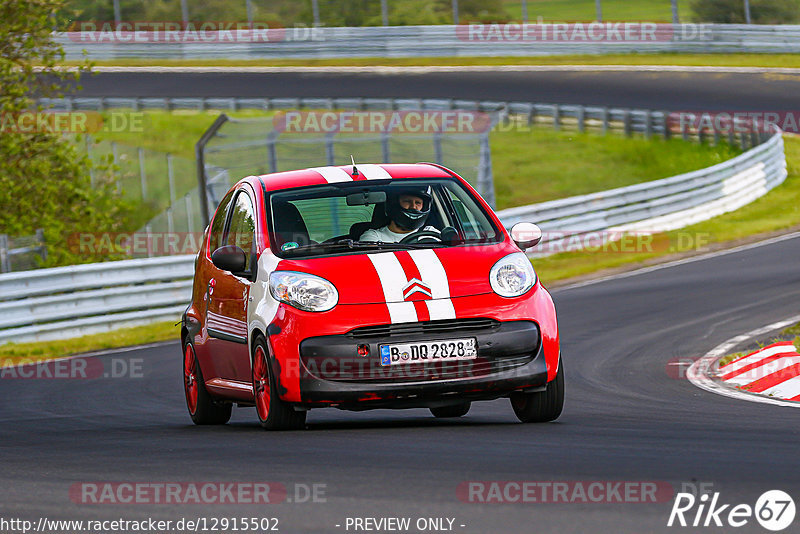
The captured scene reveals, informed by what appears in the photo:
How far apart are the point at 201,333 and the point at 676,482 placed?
179 inches

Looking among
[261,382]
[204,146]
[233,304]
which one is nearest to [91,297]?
[204,146]

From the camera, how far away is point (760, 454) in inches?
240

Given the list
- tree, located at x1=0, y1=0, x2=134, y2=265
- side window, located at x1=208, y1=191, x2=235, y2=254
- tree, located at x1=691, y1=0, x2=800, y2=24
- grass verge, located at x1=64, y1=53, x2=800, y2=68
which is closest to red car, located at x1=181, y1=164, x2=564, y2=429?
side window, located at x1=208, y1=191, x2=235, y2=254

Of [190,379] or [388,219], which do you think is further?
[190,379]

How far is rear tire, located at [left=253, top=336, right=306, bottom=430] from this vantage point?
766 cm

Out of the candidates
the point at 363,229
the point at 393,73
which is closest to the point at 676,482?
the point at 363,229

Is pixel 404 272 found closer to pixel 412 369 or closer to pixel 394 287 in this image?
pixel 394 287

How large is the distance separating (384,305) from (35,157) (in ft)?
54.0

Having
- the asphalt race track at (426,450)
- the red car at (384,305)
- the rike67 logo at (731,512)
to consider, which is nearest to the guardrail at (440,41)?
the asphalt race track at (426,450)

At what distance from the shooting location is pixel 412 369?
7.37 meters

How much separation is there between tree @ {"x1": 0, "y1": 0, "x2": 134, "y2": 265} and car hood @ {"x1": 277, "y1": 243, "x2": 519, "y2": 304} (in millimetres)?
14824

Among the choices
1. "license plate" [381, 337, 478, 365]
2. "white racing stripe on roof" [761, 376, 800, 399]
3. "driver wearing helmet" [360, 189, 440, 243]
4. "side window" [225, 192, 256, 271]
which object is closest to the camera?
"license plate" [381, 337, 478, 365]

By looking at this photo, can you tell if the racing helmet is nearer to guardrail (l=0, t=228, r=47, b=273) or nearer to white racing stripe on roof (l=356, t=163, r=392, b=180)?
white racing stripe on roof (l=356, t=163, r=392, b=180)

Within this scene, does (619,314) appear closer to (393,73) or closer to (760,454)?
(760,454)
